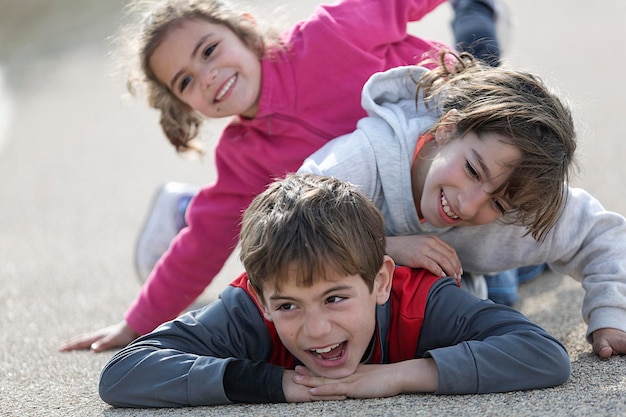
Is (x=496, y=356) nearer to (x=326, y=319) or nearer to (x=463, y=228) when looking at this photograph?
(x=326, y=319)

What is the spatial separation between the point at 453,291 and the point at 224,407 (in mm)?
659

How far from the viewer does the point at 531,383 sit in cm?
204

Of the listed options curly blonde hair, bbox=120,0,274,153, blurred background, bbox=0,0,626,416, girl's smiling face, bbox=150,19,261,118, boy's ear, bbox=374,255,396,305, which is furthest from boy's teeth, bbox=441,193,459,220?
curly blonde hair, bbox=120,0,274,153

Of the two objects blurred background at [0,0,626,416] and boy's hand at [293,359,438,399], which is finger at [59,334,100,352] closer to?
blurred background at [0,0,626,416]

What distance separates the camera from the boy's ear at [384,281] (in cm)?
215

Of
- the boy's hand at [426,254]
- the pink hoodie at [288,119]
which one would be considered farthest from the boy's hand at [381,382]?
the pink hoodie at [288,119]

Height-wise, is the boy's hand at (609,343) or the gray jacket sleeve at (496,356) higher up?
the gray jacket sleeve at (496,356)

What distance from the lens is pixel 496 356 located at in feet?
6.63

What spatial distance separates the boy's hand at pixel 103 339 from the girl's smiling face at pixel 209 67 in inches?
33.0

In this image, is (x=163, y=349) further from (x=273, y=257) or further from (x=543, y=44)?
(x=543, y=44)

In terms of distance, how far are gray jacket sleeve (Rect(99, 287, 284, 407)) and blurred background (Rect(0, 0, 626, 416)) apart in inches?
4.2

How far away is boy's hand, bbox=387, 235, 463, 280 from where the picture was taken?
238cm

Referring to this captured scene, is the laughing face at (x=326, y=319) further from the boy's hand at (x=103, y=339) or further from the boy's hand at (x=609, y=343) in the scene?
the boy's hand at (x=103, y=339)

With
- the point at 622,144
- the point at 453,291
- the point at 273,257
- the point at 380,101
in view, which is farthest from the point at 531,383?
the point at 622,144
